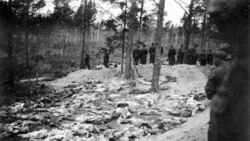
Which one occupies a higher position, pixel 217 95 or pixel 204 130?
pixel 217 95

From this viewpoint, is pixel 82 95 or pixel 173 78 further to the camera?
pixel 173 78

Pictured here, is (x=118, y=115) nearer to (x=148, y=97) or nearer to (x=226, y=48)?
(x=148, y=97)

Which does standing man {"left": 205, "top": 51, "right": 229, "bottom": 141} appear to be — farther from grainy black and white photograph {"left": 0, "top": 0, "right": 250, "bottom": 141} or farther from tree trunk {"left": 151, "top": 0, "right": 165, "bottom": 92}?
tree trunk {"left": 151, "top": 0, "right": 165, "bottom": 92}

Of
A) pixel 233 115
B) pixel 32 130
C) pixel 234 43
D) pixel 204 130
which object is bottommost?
pixel 32 130

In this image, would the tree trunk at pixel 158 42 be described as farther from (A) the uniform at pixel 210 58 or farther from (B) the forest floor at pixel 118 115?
(A) the uniform at pixel 210 58

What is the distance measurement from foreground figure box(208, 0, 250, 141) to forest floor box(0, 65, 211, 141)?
6.10ft

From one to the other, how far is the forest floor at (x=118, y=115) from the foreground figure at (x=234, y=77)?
1860 millimetres

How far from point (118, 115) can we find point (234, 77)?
5776mm

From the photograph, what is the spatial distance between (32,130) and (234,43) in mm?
6247

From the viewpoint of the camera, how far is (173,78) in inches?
510

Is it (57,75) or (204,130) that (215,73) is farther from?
(57,75)

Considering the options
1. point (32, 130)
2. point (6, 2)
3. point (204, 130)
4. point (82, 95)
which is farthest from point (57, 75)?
point (204, 130)

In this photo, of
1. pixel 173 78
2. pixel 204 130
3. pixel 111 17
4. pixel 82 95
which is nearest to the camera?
pixel 204 130

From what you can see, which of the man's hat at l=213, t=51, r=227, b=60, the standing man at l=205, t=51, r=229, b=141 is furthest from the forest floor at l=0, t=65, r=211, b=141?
the man's hat at l=213, t=51, r=227, b=60
